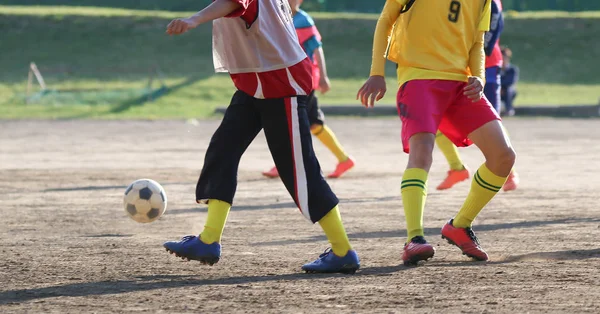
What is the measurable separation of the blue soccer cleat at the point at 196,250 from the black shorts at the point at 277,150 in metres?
0.25

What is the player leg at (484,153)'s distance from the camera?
5996 mm

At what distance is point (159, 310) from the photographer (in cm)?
458

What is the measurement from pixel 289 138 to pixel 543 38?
3115 centimetres

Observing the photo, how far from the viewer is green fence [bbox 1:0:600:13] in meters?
39.2

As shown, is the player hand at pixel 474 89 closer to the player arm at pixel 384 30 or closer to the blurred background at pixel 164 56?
the player arm at pixel 384 30

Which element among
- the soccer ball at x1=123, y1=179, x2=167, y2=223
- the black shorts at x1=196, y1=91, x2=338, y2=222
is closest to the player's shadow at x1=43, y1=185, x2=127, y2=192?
the soccer ball at x1=123, y1=179, x2=167, y2=223

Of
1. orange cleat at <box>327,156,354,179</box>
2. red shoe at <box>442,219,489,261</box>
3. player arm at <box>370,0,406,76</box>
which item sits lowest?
orange cleat at <box>327,156,354,179</box>

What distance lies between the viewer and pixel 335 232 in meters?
5.64

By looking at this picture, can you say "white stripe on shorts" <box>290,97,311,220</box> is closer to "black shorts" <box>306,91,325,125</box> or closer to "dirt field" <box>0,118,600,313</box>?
"dirt field" <box>0,118,600,313</box>

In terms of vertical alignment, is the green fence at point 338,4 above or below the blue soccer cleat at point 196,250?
below

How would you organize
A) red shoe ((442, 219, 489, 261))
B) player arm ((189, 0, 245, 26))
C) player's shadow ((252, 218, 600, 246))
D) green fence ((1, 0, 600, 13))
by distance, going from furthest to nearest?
1. green fence ((1, 0, 600, 13))
2. player's shadow ((252, 218, 600, 246))
3. red shoe ((442, 219, 489, 261))
4. player arm ((189, 0, 245, 26))

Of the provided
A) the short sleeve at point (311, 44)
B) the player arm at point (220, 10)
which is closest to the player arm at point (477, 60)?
the player arm at point (220, 10)

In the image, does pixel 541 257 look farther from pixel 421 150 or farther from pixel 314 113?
pixel 314 113

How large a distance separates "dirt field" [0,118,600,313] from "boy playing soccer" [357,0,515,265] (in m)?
0.42
